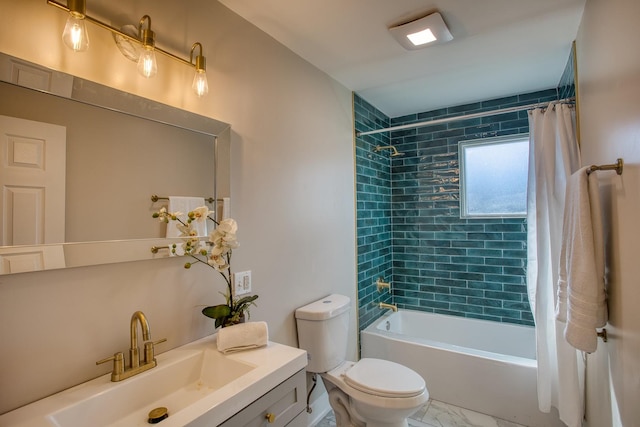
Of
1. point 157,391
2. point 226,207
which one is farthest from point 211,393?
point 226,207

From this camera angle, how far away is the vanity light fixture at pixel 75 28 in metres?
1.00

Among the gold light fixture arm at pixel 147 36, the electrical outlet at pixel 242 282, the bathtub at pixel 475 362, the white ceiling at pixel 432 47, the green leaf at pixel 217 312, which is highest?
the white ceiling at pixel 432 47

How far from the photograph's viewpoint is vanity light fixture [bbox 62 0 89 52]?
100 centimetres

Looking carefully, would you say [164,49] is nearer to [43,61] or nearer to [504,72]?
[43,61]

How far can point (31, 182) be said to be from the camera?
0.99m

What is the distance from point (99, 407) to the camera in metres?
1.01

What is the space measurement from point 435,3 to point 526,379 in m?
2.53

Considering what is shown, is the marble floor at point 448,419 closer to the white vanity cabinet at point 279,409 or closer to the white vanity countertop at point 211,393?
the white vanity cabinet at point 279,409

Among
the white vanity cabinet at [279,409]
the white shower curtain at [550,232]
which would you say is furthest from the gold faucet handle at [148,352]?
the white shower curtain at [550,232]

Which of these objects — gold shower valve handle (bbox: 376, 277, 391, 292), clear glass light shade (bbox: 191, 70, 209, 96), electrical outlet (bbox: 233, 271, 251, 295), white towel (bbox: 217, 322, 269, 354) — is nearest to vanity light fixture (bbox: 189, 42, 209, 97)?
clear glass light shade (bbox: 191, 70, 209, 96)

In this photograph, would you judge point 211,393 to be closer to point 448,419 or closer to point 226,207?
point 226,207

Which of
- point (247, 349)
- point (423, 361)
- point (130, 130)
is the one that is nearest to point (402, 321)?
point (423, 361)

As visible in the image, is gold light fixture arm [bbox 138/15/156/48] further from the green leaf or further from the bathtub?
the bathtub

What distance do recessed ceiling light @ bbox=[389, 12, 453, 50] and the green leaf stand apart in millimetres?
1809
